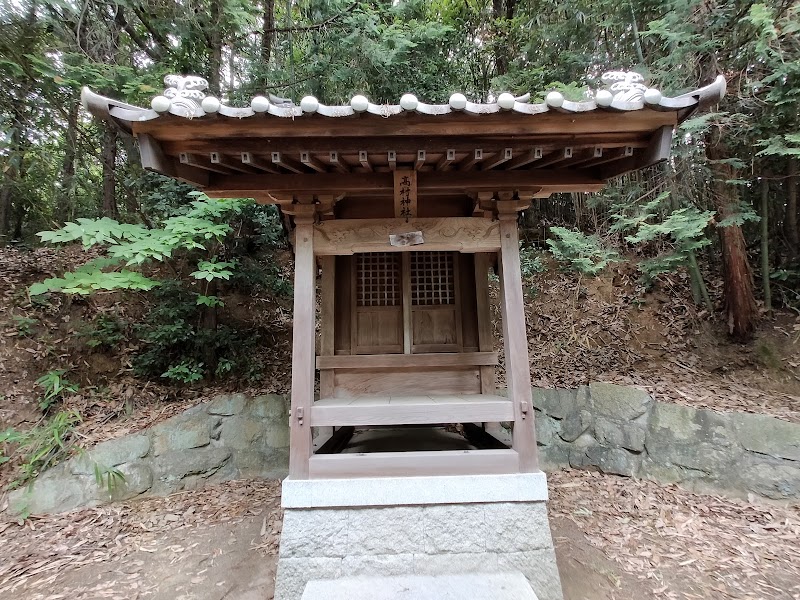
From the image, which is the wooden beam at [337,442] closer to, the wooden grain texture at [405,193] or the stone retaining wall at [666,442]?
the wooden grain texture at [405,193]

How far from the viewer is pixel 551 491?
5102mm

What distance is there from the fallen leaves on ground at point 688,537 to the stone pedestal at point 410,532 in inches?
56.6

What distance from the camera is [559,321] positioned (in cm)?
740

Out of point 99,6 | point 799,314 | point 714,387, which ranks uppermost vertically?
point 99,6

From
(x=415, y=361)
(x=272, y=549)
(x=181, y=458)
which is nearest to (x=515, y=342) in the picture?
(x=415, y=361)

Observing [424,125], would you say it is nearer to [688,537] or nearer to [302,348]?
[302,348]

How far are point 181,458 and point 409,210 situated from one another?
427 cm

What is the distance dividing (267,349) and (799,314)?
25.1 ft

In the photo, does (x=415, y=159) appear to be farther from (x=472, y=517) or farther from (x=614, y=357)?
(x=614, y=357)

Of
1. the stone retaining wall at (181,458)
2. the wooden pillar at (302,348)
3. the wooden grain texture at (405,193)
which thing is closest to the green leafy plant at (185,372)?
the stone retaining wall at (181,458)

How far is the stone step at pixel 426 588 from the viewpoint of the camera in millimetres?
2555

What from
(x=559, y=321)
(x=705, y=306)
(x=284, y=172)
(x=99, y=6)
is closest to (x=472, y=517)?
(x=284, y=172)

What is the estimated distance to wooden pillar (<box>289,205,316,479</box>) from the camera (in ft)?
9.78

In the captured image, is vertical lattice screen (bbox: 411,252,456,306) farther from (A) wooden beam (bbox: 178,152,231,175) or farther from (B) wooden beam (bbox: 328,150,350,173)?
(A) wooden beam (bbox: 178,152,231,175)
